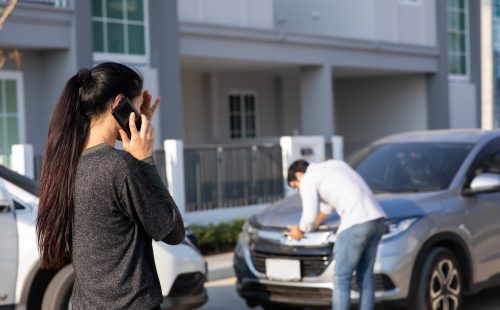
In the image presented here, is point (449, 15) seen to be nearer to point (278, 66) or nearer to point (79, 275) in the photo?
point (278, 66)

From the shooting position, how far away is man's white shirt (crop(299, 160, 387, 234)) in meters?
6.13

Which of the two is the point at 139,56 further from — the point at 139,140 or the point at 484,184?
the point at 139,140

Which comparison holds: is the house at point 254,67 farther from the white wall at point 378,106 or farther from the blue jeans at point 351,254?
the blue jeans at point 351,254

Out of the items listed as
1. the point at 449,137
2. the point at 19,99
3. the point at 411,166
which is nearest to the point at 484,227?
the point at 411,166

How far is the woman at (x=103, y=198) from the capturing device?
286 centimetres

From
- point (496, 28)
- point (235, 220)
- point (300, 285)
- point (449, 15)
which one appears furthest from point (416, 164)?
point (496, 28)

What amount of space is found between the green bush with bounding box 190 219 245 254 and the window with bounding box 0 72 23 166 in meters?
3.60

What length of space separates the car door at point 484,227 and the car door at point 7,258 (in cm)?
363

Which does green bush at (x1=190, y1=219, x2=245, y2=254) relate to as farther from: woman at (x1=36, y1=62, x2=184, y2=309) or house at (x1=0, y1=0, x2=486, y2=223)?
woman at (x1=36, y1=62, x2=184, y2=309)

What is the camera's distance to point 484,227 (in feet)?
23.6

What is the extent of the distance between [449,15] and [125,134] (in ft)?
66.7

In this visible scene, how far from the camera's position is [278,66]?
18.4 metres

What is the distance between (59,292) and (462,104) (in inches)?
706

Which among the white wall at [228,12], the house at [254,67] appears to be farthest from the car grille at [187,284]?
the white wall at [228,12]
